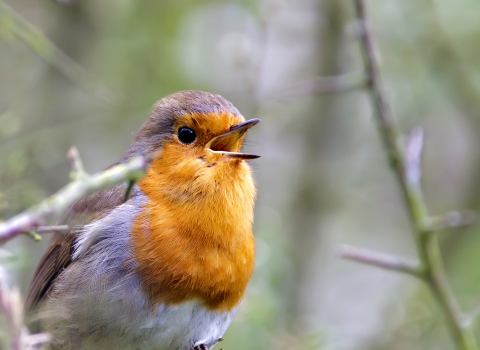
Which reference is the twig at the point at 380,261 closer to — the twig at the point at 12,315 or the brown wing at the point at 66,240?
the brown wing at the point at 66,240

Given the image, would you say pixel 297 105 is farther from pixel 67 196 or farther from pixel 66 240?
pixel 67 196

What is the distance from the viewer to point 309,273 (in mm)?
5551

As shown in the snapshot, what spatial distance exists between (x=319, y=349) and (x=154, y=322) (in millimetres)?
1524

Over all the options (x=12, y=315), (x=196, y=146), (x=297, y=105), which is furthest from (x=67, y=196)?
(x=297, y=105)

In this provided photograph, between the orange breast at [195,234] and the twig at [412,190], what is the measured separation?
88 centimetres

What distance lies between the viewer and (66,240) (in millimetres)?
3457

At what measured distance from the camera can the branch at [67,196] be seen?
115cm

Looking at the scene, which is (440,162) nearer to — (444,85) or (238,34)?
(444,85)

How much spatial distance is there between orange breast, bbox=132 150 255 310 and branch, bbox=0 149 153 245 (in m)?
1.60

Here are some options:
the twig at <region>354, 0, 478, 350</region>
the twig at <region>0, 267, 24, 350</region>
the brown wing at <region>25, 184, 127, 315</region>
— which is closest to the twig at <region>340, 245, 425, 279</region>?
the twig at <region>354, 0, 478, 350</region>

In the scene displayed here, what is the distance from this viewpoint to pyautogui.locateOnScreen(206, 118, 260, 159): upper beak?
3.14 m

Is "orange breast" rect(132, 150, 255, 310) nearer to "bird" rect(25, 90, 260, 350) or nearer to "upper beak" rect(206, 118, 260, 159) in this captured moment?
"bird" rect(25, 90, 260, 350)

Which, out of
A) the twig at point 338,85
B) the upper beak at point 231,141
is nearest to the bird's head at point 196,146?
the upper beak at point 231,141

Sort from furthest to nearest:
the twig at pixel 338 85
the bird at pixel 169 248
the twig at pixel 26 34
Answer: the twig at pixel 338 85 < the twig at pixel 26 34 < the bird at pixel 169 248
